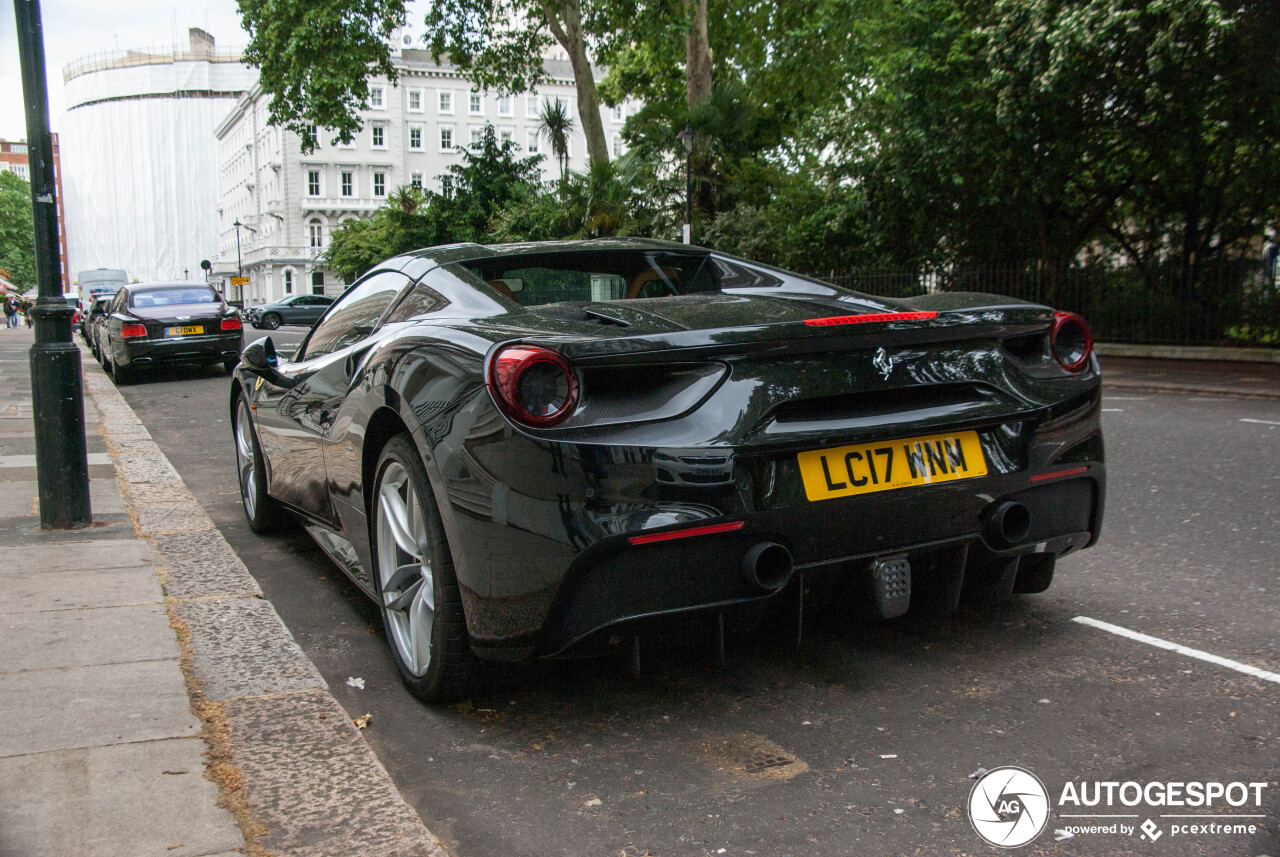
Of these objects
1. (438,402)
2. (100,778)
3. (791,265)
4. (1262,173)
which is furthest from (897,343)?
(791,265)

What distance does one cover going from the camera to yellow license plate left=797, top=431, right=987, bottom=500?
274 cm

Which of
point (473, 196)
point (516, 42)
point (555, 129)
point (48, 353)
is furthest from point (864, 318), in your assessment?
point (473, 196)

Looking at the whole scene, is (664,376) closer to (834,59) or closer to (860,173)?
(860,173)

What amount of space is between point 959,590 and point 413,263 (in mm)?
2109

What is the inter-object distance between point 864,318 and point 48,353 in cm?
423

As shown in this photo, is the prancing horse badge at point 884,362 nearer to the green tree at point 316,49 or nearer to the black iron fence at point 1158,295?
the black iron fence at point 1158,295

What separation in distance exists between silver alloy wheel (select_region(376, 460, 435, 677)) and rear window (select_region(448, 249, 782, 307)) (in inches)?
28.0

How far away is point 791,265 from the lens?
24328mm

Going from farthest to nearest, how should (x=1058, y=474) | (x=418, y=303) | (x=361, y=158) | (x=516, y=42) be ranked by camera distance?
(x=361, y=158) < (x=516, y=42) < (x=418, y=303) < (x=1058, y=474)

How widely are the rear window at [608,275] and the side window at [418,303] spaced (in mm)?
113

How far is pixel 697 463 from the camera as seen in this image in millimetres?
2609

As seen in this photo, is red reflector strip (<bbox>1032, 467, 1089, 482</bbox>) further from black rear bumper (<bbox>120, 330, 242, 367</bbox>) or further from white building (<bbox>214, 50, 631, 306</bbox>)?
white building (<bbox>214, 50, 631, 306</bbox>)

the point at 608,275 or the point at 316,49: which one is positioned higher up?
the point at 316,49

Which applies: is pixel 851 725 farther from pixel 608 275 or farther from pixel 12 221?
pixel 12 221
